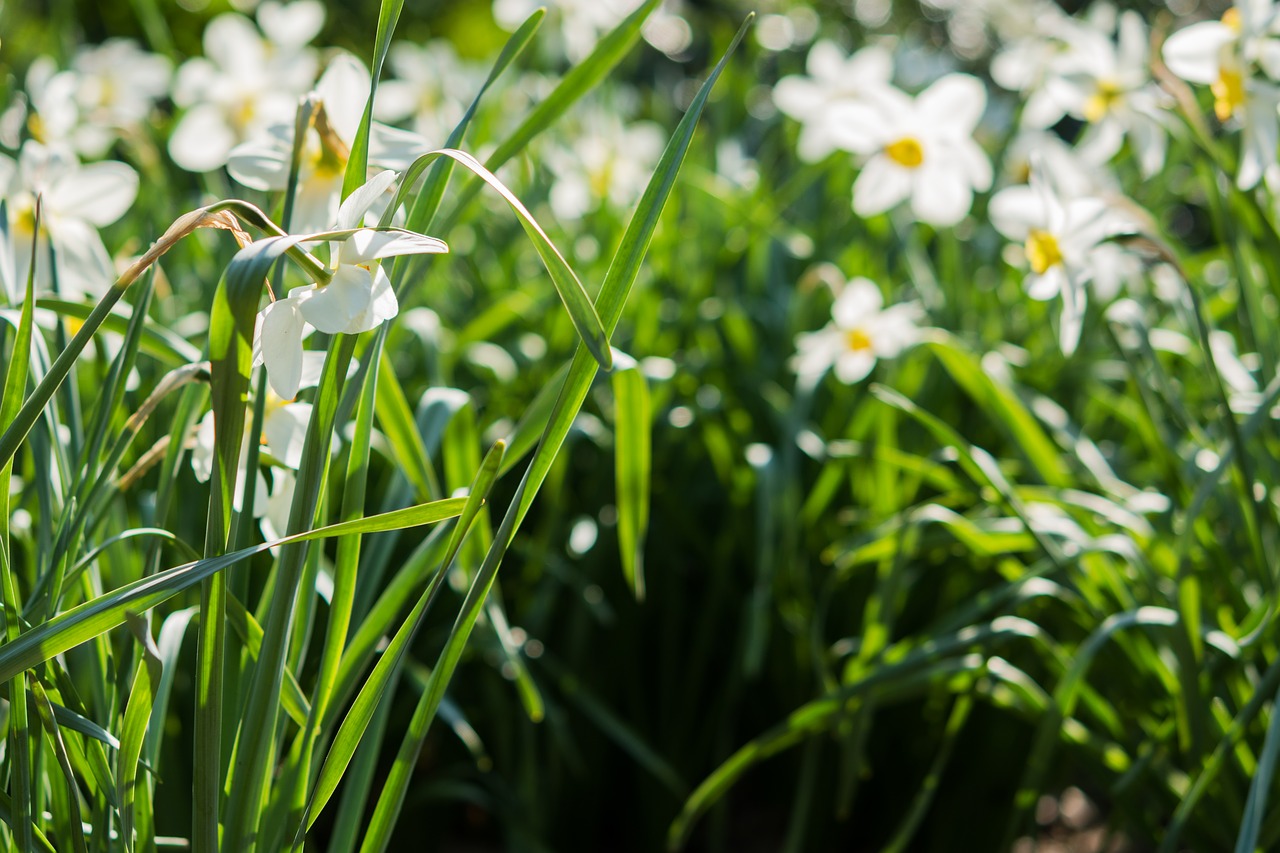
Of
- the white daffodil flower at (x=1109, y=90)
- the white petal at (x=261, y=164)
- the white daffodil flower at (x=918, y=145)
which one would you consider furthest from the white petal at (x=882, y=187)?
the white petal at (x=261, y=164)

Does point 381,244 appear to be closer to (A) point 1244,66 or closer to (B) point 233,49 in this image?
(A) point 1244,66

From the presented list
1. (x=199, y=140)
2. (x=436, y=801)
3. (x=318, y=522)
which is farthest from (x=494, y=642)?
(x=199, y=140)

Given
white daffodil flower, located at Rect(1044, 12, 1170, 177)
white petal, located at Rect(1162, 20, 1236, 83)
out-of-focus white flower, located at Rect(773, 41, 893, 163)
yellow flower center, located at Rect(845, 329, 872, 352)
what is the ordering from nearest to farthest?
1. white petal, located at Rect(1162, 20, 1236, 83)
2. white daffodil flower, located at Rect(1044, 12, 1170, 177)
3. yellow flower center, located at Rect(845, 329, 872, 352)
4. out-of-focus white flower, located at Rect(773, 41, 893, 163)

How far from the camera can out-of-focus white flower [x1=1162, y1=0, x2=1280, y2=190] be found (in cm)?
95

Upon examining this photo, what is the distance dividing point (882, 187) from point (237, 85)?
0.94 metres

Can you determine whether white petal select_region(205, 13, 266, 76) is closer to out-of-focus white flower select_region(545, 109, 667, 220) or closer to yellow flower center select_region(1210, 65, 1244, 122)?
out-of-focus white flower select_region(545, 109, 667, 220)

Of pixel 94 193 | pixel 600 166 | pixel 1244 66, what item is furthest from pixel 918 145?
pixel 94 193

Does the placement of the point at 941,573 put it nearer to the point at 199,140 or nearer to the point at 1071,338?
the point at 1071,338

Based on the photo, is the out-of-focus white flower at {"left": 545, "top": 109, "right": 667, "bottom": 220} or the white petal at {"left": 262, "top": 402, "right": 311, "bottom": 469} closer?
the white petal at {"left": 262, "top": 402, "right": 311, "bottom": 469}

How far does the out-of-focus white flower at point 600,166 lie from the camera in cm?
180

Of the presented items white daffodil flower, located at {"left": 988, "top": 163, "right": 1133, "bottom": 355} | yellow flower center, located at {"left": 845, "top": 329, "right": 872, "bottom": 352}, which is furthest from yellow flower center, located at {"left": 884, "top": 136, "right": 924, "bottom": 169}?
white daffodil flower, located at {"left": 988, "top": 163, "right": 1133, "bottom": 355}

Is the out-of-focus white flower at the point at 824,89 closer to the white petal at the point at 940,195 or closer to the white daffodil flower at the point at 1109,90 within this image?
the white petal at the point at 940,195

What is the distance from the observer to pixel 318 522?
2.07 ft

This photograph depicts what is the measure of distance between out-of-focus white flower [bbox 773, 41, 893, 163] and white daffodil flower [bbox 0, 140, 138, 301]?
1047 mm
